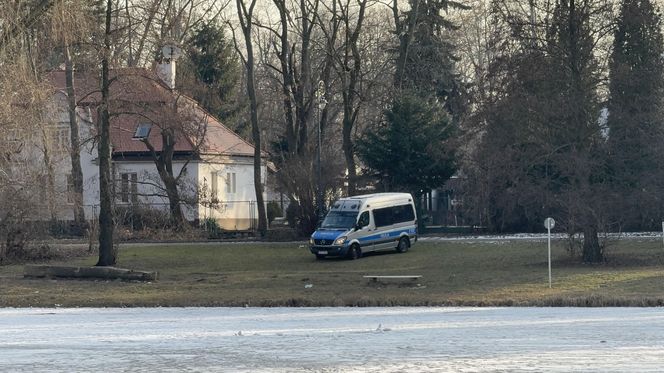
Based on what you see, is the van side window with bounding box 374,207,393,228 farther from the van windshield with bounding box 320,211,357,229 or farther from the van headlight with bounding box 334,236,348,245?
the van headlight with bounding box 334,236,348,245

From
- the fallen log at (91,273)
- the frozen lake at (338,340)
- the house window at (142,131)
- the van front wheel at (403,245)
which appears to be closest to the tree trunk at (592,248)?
the van front wheel at (403,245)

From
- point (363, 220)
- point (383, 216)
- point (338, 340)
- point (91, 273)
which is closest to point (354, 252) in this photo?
point (363, 220)

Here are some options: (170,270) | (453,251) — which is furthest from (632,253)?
(170,270)

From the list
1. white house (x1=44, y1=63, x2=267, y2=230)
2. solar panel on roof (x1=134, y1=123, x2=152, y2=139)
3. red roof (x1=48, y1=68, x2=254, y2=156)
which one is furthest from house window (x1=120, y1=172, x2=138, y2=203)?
solar panel on roof (x1=134, y1=123, x2=152, y2=139)

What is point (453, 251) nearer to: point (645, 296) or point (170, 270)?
point (170, 270)

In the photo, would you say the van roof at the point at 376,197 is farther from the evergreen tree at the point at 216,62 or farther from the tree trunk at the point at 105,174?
the evergreen tree at the point at 216,62

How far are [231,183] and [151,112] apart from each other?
2871 cm

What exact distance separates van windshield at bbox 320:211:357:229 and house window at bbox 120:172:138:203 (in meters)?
16.2

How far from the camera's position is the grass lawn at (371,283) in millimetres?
29859

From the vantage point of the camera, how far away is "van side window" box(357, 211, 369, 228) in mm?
45519

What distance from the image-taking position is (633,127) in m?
37.2

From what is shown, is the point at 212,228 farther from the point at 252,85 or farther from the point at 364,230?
the point at 364,230

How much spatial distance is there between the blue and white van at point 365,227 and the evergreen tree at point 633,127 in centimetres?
1039

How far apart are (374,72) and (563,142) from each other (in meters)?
33.9
